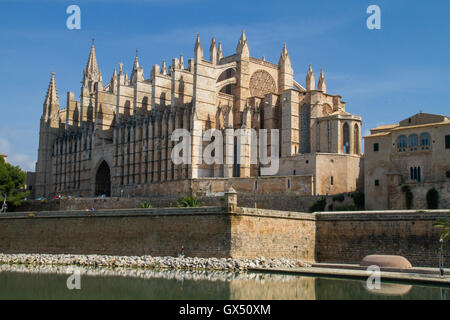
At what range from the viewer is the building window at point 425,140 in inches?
1191

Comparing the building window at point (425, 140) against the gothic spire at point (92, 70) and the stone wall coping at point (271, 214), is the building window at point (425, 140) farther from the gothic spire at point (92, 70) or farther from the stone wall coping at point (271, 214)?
the gothic spire at point (92, 70)

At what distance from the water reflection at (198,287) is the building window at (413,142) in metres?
11.5

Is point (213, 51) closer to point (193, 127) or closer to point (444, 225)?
point (193, 127)

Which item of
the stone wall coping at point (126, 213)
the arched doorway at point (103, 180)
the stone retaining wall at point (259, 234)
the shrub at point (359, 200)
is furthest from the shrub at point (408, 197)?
the arched doorway at point (103, 180)

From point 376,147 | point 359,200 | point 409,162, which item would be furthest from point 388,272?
point 376,147

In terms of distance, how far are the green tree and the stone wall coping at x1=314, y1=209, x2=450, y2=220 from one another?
28090mm

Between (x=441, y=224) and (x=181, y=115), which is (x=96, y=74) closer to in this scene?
(x=181, y=115)

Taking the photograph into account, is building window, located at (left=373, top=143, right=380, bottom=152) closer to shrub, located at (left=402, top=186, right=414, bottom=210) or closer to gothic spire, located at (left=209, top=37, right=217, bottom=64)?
shrub, located at (left=402, top=186, right=414, bottom=210)

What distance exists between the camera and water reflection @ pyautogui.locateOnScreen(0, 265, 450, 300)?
18828mm

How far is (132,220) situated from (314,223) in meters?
9.16

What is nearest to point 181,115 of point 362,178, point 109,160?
point 109,160

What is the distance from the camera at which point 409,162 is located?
30.9 m

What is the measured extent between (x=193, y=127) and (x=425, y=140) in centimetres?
1749

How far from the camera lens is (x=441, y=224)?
2402 cm
